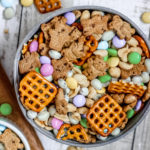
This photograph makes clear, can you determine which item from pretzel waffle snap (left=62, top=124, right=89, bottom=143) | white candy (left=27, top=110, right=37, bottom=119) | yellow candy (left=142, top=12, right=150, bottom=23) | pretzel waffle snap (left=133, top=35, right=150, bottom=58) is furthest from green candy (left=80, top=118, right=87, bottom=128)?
yellow candy (left=142, top=12, right=150, bottom=23)

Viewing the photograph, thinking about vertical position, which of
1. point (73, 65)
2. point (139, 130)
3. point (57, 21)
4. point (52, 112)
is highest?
point (57, 21)

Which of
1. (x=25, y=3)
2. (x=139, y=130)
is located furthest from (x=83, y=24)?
(x=139, y=130)

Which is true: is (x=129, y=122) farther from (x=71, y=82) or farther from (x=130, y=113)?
(x=71, y=82)

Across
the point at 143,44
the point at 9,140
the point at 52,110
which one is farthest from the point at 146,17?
the point at 9,140

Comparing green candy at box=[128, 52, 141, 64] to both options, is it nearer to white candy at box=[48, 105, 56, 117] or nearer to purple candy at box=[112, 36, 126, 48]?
purple candy at box=[112, 36, 126, 48]

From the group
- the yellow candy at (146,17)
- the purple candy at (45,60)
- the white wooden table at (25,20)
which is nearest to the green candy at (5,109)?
the white wooden table at (25,20)

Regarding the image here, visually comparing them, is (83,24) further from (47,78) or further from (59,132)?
(59,132)

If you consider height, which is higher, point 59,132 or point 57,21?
point 57,21
